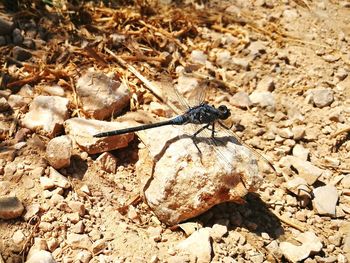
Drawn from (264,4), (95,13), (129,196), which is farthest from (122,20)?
(129,196)

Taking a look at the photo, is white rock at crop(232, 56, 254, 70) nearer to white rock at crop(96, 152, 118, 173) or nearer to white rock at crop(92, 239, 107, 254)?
white rock at crop(96, 152, 118, 173)

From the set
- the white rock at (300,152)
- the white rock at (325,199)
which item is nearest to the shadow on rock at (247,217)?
the white rock at (325,199)

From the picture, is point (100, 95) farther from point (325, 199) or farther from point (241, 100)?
point (325, 199)

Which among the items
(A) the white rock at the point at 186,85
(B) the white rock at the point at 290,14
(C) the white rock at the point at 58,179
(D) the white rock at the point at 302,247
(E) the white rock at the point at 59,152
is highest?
(B) the white rock at the point at 290,14

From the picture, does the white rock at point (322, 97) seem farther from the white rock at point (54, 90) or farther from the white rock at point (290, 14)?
the white rock at point (54, 90)

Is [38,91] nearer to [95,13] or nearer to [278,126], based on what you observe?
[95,13]

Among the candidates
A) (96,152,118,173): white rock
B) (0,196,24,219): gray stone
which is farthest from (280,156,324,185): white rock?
(0,196,24,219): gray stone
